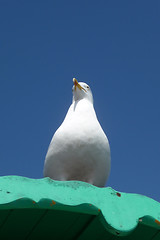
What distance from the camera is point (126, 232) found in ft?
7.34

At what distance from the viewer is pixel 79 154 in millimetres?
3455

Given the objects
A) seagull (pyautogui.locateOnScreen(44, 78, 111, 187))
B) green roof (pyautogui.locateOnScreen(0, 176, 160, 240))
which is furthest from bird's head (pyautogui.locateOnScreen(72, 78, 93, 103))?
green roof (pyautogui.locateOnScreen(0, 176, 160, 240))

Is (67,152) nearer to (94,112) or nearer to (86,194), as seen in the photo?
(94,112)

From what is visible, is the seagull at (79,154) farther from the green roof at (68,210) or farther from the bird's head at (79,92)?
the green roof at (68,210)

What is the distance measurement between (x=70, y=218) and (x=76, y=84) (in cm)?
196

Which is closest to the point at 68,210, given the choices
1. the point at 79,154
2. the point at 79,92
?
the point at 79,154

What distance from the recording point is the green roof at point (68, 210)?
216 cm

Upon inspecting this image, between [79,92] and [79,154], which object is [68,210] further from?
[79,92]

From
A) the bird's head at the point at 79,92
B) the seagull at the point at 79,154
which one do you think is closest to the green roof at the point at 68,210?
the seagull at the point at 79,154

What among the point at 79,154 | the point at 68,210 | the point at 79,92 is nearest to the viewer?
the point at 68,210

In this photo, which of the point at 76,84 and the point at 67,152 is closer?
the point at 67,152

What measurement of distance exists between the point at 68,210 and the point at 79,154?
4.01 feet

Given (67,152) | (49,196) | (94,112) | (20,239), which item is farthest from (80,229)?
(94,112)

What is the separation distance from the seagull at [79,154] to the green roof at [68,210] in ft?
2.58
